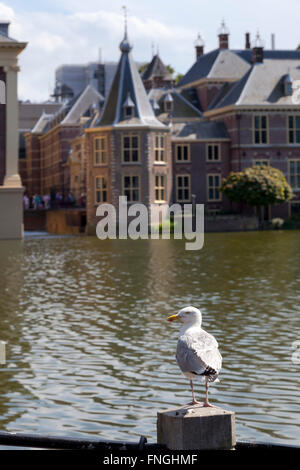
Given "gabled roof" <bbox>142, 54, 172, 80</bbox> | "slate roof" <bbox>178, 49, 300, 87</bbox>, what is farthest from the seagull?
"gabled roof" <bbox>142, 54, 172, 80</bbox>

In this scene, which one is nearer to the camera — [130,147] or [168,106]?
[130,147]

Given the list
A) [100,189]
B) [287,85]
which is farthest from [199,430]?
[287,85]

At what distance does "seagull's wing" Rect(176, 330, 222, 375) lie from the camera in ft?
23.2

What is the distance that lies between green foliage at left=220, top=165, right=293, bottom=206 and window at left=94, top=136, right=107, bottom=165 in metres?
10.3

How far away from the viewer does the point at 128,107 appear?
68500 millimetres

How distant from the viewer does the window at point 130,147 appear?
69.0 metres

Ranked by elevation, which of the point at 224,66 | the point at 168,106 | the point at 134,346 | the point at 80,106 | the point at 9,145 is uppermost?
the point at 224,66

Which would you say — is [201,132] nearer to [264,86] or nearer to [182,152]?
[182,152]

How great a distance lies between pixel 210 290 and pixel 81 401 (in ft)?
43.9

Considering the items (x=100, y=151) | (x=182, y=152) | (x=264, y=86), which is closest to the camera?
(x=100, y=151)

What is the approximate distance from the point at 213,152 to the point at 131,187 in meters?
9.57

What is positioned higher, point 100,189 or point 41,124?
point 41,124

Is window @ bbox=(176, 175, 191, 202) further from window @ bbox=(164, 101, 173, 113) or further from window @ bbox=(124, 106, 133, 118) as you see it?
window @ bbox=(124, 106, 133, 118)

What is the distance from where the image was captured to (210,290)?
24.9 metres
